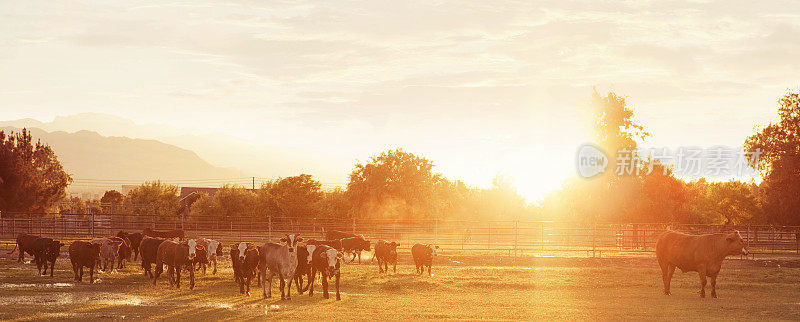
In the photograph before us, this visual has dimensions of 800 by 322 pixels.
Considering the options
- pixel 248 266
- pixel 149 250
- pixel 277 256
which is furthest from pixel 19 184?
pixel 277 256

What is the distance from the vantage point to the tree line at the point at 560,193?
5053cm

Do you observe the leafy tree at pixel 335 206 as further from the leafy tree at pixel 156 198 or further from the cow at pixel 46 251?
the cow at pixel 46 251

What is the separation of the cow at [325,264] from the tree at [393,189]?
46970 mm

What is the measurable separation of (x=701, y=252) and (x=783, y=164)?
36.6m

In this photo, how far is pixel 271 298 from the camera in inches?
785

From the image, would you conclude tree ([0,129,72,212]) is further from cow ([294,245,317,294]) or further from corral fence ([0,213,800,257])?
cow ([294,245,317,294])

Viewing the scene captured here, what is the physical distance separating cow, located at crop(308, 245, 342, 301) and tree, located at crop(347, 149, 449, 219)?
4697cm

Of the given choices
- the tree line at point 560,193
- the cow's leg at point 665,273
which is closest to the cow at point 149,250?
the cow's leg at point 665,273

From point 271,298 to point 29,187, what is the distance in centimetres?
4847

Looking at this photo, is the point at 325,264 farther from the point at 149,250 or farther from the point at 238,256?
the point at 149,250

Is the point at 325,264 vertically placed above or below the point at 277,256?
below

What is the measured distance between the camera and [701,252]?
73.8 ft

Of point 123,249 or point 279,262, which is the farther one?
point 123,249

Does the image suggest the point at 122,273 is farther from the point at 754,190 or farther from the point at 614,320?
the point at 754,190
